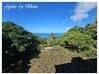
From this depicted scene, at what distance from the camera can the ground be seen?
5.68 meters

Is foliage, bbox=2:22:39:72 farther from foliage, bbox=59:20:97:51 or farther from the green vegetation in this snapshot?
foliage, bbox=59:20:97:51

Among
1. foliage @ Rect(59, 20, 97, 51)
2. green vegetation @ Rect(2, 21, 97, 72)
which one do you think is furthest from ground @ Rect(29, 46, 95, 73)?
foliage @ Rect(59, 20, 97, 51)

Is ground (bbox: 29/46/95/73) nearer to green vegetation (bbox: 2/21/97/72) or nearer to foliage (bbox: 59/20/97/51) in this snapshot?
green vegetation (bbox: 2/21/97/72)

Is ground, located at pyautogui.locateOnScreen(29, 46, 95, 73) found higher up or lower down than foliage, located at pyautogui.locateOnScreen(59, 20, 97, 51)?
lower down

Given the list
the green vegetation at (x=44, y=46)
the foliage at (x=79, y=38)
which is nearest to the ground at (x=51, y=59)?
the green vegetation at (x=44, y=46)

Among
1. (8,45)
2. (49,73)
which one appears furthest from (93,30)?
(8,45)

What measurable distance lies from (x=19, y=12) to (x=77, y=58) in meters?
1.20

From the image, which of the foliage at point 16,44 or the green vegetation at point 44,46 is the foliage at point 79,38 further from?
the foliage at point 16,44

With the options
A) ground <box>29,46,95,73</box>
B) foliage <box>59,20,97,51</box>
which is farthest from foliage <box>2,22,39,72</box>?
foliage <box>59,20,97,51</box>

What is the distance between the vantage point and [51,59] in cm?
577

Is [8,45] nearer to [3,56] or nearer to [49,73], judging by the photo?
[3,56]

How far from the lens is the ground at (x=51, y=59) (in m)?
5.68

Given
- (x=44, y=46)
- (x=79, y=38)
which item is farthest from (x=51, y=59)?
(x=79, y=38)

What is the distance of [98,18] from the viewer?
551 centimetres
